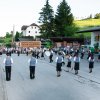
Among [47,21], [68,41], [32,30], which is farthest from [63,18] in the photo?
[32,30]

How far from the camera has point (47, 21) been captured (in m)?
95.6

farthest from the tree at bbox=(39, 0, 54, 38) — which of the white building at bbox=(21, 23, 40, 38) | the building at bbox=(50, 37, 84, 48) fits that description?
the white building at bbox=(21, 23, 40, 38)

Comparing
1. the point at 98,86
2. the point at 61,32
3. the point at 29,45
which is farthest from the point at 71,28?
the point at 98,86

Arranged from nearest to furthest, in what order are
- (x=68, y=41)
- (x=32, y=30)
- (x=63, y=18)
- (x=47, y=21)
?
(x=68, y=41) < (x=63, y=18) < (x=47, y=21) < (x=32, y=30)

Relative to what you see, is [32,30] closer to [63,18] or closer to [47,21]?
[47,21]

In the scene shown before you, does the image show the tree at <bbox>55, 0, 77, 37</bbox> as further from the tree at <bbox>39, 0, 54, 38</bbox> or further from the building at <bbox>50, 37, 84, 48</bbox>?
the building at <bbox>50, 37, 84, 48</bbox>

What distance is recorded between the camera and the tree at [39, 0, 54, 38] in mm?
93375

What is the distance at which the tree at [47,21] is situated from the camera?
9338 cm

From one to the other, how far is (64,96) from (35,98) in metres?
1.45

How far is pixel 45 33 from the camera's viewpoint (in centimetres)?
9400

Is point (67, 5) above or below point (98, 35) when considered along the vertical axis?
above

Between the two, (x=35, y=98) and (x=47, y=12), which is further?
(x=47, y=12)

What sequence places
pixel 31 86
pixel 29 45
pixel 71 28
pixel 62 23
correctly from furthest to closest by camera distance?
pixel 62 23
pixel 71 28
pixel 29 45
pixel 31 86

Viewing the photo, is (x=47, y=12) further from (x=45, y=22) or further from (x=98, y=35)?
(x=98, y=35)
